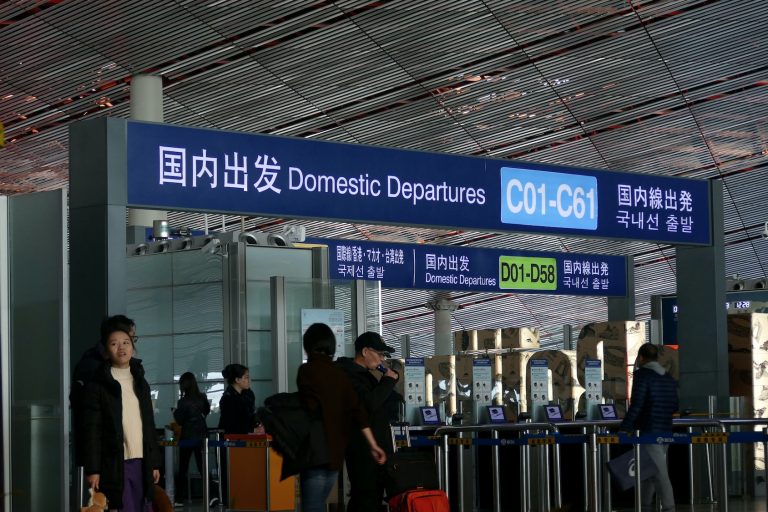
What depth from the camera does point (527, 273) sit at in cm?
2295

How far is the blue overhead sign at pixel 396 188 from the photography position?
10.2 meters

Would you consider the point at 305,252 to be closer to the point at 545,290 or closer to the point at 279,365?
the point at 279,365

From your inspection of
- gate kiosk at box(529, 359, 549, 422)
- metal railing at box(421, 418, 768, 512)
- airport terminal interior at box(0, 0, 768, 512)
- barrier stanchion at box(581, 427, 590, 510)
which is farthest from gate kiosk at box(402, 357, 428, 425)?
barrier stanchion at box(581, 427, 590, 510)

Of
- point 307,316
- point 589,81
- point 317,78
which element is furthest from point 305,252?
point 589,81

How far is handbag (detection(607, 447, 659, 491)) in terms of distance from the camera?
439 inches

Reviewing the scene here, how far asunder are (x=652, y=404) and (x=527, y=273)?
473 inches

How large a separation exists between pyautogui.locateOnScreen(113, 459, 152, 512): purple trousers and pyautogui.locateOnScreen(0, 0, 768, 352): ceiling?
1575cm

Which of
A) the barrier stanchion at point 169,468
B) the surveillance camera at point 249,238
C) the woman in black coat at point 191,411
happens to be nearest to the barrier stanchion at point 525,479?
the woman in black coat at point 191,411

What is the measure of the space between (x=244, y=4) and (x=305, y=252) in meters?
7.83

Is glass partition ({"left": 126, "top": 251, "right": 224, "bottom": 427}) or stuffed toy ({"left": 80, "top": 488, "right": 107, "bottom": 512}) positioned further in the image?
glass partition ({"left": 126, "top": 251, "right": 224, "bottom": 427})

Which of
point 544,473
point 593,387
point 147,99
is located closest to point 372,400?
point 544,473

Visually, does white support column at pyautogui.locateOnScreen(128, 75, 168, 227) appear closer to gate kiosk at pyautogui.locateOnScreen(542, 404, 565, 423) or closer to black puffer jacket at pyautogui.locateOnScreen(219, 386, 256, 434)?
gate kiosk at pyautogui.locateOnScreen(542, 404, 565, 423)

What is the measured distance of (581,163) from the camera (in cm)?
3384

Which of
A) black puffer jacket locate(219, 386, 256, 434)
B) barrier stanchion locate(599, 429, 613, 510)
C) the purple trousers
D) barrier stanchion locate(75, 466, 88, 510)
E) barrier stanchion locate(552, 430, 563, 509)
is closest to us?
the purple trousers
